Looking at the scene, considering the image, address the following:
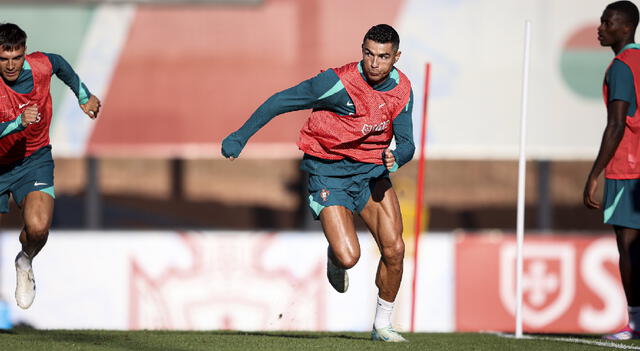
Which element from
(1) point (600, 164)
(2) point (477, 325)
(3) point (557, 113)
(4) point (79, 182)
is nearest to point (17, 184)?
(1) point (600, 164)

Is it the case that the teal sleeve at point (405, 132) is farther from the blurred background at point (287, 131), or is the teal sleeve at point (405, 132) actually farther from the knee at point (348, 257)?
the blurred background at point (287, 131)

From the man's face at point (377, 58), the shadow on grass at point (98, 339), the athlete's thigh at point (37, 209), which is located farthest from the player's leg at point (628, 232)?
the athlete's thigh at point (37, 209)

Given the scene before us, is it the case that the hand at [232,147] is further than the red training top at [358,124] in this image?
No

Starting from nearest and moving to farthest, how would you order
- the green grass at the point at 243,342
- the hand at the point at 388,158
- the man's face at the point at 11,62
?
the hand at the point at 388,158 → the green grass at the point at 243,342 → the man's face at the point at 11,62

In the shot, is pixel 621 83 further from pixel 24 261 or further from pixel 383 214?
pixel 24 261

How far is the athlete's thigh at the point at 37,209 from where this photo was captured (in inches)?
350

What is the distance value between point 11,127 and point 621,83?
4480 millimetres

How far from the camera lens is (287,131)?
1455 centimetres

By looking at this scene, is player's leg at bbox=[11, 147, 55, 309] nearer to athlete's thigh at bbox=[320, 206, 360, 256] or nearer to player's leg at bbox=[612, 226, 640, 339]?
athlete's thigh at bbox=[320, 206, 360, 256]

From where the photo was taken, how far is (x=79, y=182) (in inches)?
977

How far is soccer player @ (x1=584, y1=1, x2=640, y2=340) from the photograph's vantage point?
8977 millimetres

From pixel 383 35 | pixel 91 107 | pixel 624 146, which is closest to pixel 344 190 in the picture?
pixel 383 35

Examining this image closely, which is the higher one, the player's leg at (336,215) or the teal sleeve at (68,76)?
the teal sleeve at (68,76)

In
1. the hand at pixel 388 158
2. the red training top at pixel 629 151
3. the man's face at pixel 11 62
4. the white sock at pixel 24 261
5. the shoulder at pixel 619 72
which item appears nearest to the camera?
the hand at pixel 388 158
